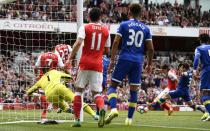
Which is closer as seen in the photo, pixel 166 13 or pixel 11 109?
pixel 11 109

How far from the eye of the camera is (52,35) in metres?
14.9

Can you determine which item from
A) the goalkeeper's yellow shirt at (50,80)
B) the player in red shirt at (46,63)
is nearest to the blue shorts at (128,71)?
the goalkeeper's yellow shirt at (50,80)

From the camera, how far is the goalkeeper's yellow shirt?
12.1m

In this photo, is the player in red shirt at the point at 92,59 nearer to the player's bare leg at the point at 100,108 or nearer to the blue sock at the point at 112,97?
the player's bare leg at the point at 100,108

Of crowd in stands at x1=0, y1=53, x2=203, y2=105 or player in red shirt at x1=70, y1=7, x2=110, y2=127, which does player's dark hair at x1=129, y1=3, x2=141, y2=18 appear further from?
crowd in stands at x1=0, y1=53, x2=203, y2=105

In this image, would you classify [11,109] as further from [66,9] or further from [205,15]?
[205,15]

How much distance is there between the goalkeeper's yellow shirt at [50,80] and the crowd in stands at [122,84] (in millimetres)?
4748

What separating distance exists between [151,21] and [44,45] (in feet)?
72.2

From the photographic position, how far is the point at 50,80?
A: 12.2 m

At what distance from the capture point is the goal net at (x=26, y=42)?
1539 cm

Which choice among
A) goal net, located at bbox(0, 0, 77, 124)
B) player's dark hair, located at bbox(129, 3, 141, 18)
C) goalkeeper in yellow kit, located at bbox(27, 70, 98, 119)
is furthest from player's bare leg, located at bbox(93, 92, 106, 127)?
goal net, located at bbox(0, 0, 77, 124)

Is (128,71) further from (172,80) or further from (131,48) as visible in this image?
(172,80)

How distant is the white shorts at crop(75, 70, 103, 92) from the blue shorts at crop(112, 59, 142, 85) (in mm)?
552

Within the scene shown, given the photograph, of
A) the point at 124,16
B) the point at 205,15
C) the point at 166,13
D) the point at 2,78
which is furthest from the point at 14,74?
the point at 205,15
